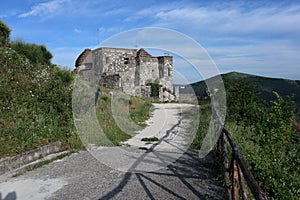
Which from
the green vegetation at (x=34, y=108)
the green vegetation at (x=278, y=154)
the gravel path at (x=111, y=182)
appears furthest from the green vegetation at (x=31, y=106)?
the green vegetation at (x=278, y=154)

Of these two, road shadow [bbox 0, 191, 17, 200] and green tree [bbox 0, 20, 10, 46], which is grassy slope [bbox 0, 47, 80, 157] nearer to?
road shadow [bbox 0, 191, 17, 200]

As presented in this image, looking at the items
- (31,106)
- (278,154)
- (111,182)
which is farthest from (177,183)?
(31,106)

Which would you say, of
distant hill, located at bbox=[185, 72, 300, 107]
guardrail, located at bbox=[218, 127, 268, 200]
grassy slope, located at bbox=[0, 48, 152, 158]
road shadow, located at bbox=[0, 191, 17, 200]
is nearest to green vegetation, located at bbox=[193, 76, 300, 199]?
guardrail, located at bbox=[218, 127, 268, 200]

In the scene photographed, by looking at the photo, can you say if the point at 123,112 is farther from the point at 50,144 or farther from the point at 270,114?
the point at 270,114

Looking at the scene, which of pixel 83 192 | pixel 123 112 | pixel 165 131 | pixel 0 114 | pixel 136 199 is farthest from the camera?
pixel 165 131

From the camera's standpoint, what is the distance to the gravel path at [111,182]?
14.1ft

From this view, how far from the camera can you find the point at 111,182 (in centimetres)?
486

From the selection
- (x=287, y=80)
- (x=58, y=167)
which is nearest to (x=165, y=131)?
(x=287, y=80)

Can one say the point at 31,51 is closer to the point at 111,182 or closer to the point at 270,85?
the point at 111,182

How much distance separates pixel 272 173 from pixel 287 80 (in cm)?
674

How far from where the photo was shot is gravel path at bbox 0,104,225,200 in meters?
4.30

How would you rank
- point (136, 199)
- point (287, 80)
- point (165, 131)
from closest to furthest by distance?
1. point (136, 199)
2. point (287, 80)
3. point (165, 131)

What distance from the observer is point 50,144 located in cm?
657

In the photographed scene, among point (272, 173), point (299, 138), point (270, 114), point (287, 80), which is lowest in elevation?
point (272, 173)
